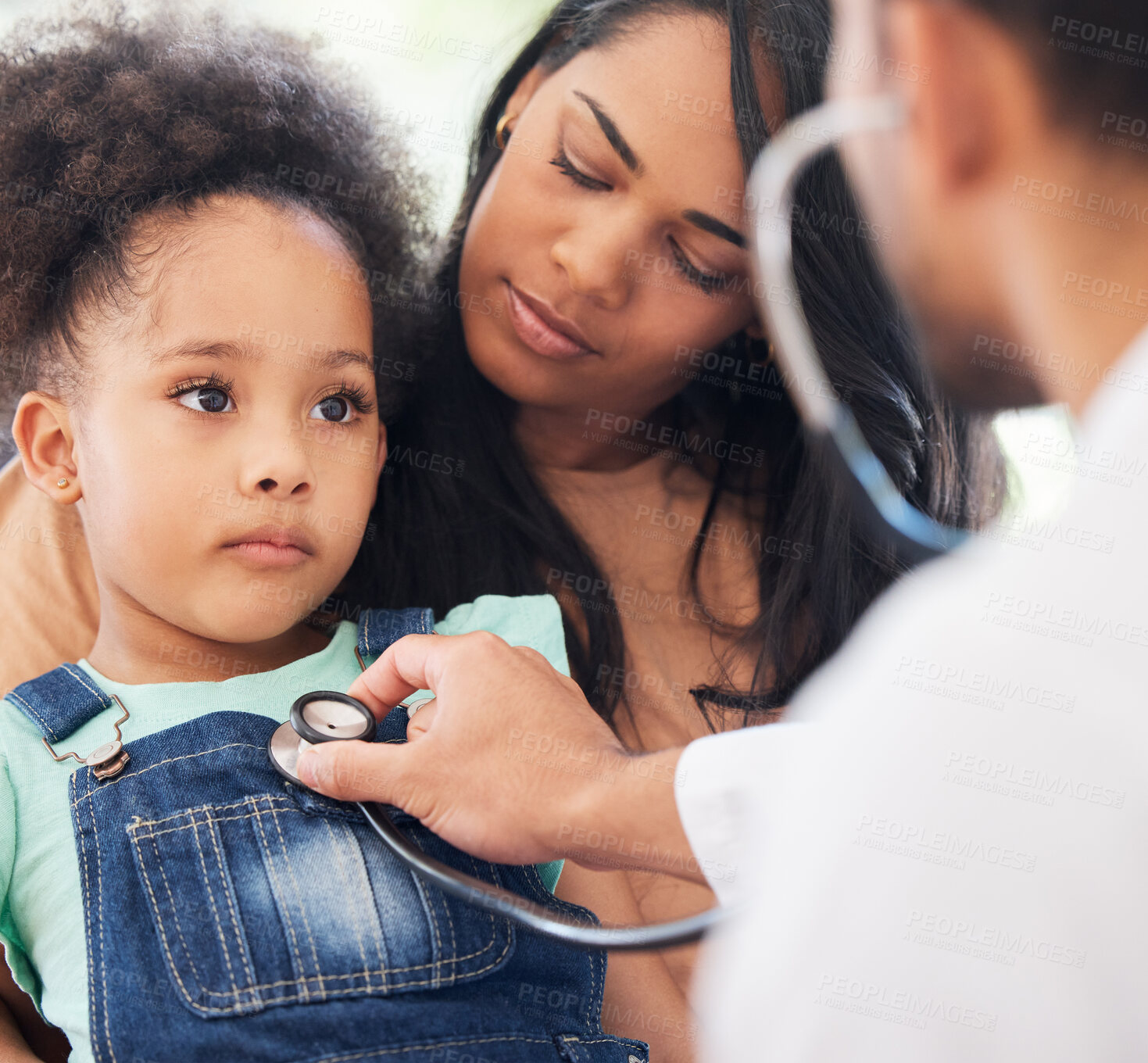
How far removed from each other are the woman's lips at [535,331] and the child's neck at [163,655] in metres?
0.42

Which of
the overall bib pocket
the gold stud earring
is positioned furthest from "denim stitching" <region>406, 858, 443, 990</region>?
the gold stud earring

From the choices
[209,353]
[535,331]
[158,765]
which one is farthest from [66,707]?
[535,331]

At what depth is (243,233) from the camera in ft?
2.91

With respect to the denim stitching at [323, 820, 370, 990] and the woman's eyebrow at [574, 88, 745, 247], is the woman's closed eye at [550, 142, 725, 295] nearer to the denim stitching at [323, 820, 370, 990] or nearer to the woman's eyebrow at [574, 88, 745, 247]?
the woman's eyebrow at [574, 88, 745, 247]

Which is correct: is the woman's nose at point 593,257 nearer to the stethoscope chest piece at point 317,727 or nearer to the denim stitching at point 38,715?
the stethoscope chest piece at point 317,727

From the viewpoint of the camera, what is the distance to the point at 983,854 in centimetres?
55

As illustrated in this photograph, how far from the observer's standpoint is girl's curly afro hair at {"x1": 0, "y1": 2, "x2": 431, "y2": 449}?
0.90 meters

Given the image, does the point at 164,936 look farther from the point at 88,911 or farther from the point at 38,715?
the point at 38,715

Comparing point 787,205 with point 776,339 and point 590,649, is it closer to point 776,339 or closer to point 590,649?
point 776,339

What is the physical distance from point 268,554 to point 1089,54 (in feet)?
2.35

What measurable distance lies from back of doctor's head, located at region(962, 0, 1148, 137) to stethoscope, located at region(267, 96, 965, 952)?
0.21 meters

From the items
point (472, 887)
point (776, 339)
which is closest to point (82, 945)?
point (472, 887)

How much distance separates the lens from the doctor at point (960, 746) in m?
0.54

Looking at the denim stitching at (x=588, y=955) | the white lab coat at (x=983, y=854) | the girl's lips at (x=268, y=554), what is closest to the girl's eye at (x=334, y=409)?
the girl's lips at (x=268, y=554)
